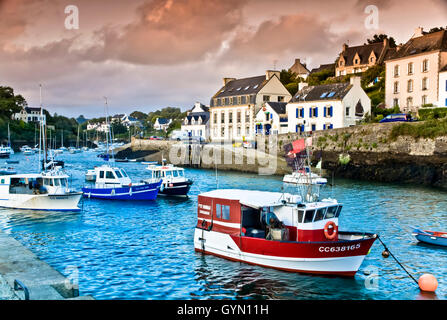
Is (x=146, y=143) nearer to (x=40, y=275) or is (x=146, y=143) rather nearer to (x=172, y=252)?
(x=172, y=252)

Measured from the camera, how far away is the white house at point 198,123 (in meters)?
88.1

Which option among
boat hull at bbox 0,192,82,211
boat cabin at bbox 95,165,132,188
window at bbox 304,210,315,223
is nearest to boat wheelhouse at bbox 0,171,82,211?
boat hull at bbox 0,192,82,211

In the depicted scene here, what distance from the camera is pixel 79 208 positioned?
106 ft

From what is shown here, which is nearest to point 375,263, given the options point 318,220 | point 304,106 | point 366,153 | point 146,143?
point 318,220

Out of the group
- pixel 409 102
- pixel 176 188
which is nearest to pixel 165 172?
pixel 176 188

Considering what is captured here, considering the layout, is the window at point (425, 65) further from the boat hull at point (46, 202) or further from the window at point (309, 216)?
the window at point (309, 216)

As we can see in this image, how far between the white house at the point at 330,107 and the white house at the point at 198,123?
2635 cm

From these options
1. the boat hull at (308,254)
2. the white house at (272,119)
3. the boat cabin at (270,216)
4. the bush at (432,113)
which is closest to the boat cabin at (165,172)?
the boat cabin at (270,216)

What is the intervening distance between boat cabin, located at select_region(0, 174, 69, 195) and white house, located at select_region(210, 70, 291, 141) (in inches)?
1643

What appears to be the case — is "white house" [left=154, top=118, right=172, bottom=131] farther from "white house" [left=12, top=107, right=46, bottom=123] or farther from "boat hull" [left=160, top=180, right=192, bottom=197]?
"boat hull" [left=160, top=180, right=192, bottom=197]

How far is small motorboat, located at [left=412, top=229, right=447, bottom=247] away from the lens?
22.0 m

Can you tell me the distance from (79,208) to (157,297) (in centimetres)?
1855

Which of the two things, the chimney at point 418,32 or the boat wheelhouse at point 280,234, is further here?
the chimney at point 418,32

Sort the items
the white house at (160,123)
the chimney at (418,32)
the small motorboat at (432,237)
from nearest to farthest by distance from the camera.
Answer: the small motorboat at (432,237) < the chimney at (418,32) < the white house at (160,123)
